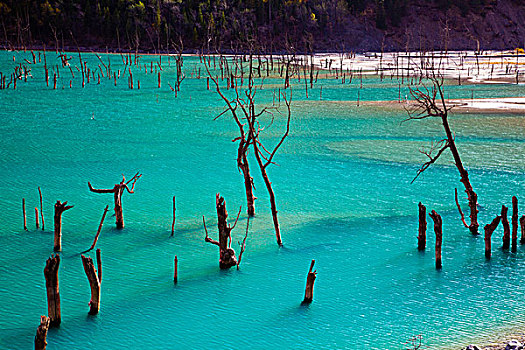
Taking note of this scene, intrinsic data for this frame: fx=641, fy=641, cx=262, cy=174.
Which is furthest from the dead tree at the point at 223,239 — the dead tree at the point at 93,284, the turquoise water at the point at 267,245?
the dead tree at the point at 93,284

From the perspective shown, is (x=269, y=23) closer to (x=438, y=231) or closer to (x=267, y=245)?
(x=267, y=245)

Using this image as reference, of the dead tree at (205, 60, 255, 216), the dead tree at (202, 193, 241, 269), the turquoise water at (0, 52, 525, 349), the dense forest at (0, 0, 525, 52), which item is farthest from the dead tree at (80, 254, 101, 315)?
the dense forest at (0, 0, 525, 52)

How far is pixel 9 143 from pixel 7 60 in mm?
49289

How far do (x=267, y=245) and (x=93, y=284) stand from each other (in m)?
4.77

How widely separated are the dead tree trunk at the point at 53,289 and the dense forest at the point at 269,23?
81.2 m

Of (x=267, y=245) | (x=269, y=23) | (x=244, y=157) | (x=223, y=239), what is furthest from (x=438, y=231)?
(x=269, y=23)

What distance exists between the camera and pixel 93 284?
1044cm

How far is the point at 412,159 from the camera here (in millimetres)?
22812

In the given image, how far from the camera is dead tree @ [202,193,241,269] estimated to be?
12.0 m

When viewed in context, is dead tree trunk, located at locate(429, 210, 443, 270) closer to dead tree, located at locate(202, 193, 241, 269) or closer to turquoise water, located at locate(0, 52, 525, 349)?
turquoise water, located at locate(0, 52, 525, 349)

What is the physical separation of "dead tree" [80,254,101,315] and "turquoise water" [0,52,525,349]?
0.82 feet

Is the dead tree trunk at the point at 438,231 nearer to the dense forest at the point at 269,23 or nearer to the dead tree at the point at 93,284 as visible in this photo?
the dead tree at the point at 93,284

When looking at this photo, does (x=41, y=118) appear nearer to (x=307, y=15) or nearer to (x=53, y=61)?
(x=53, y=61)

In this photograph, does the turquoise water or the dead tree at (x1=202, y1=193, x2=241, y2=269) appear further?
the dead tree at (x1=202, y1=193, x2=241, y2=269)
